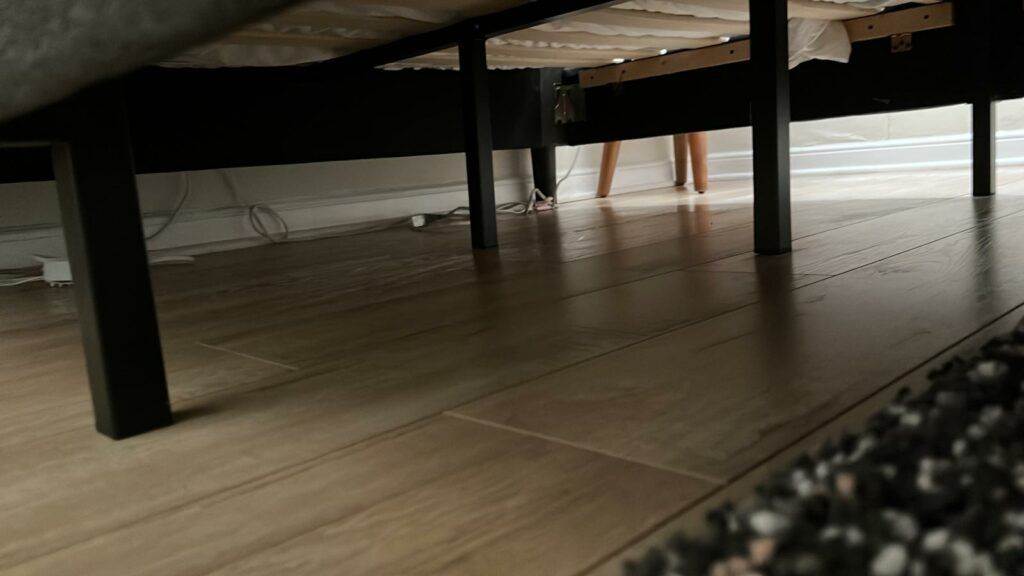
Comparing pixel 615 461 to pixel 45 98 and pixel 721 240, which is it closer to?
pixel 45 98

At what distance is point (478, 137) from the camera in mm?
1575

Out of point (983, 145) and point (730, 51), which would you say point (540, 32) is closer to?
point (730, 51)

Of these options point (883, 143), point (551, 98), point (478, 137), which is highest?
point (551, 98)

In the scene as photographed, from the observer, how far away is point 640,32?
173 cm

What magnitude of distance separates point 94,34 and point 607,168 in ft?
9.04

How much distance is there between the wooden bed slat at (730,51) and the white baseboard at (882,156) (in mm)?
1490

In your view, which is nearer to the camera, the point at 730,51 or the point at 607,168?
the point at 730,51

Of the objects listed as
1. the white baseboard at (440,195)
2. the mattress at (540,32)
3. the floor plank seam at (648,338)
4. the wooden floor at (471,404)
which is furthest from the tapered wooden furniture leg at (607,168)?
the floor plank seam at (648,338)

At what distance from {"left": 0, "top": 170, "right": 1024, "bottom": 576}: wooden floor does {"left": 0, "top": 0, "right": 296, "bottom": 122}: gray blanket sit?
23 centimetres

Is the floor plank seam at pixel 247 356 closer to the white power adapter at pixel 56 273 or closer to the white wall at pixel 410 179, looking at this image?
the white power adapter at pixel 56 273

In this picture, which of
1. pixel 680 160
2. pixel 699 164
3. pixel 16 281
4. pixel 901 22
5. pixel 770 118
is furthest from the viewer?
pixel 680 160

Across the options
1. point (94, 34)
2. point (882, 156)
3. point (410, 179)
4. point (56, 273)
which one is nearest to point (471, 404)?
point (94, 34)

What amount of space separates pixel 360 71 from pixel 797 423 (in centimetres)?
150

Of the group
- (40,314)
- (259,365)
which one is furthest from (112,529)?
(40,314)
